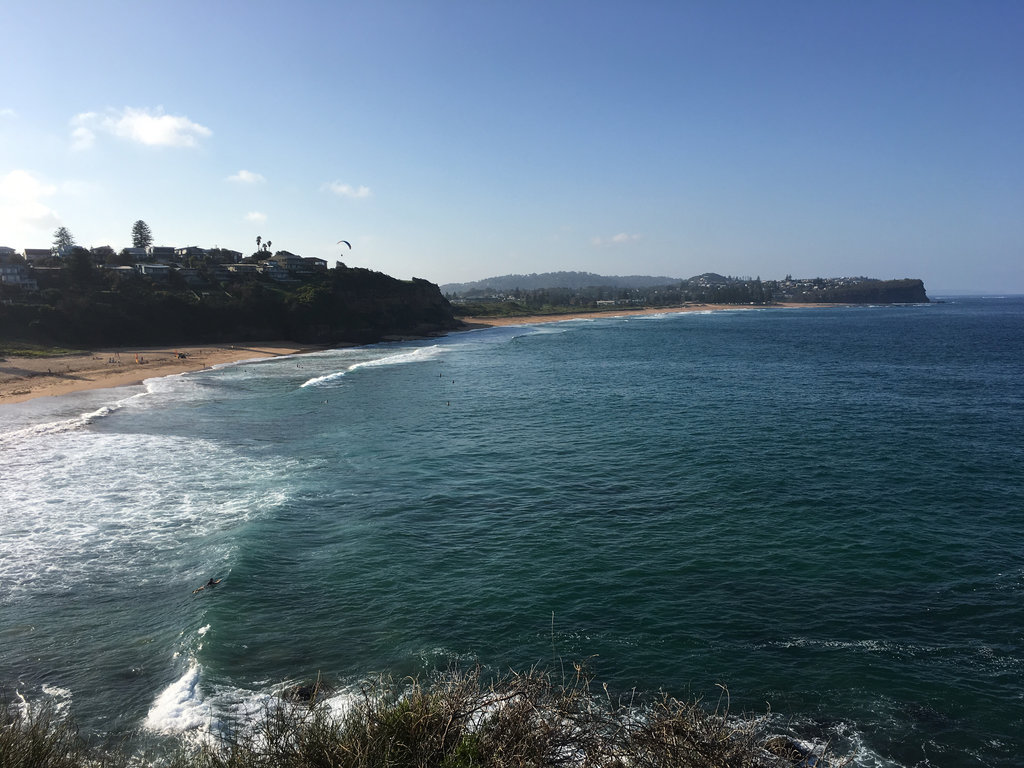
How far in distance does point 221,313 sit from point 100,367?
1137 inches

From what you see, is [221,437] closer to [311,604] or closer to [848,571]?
[311,604]

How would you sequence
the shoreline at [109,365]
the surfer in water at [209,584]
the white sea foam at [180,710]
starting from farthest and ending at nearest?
the shoreline at [109,365] → the surfer in water at [209,584] → the white sea foam at [180,710]

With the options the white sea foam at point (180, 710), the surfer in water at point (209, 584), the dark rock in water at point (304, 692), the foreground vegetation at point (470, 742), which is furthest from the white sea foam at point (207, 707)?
the surfer in water at point (209, 584)

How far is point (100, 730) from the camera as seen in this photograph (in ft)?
39.5

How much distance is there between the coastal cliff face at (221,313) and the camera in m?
73.8

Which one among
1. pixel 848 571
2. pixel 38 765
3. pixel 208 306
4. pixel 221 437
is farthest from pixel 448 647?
pixel 208 306

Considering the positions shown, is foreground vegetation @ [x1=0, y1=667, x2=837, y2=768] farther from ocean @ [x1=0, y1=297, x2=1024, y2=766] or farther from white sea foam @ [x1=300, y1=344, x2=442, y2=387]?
white sea foam @ [x1=300, y1=344, x2=442, y2=387]

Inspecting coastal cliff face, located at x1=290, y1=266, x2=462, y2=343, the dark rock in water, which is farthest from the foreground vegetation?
coastal cliff face, located at x1=290, y1=266, x2=462, y2=343

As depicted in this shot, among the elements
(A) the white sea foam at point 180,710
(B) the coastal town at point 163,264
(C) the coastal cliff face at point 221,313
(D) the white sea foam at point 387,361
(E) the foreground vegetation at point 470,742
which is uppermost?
(B) the coastal town at point 163,264

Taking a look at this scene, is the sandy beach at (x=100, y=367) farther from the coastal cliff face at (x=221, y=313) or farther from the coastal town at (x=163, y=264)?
the coastal town at (x=163, y=264)

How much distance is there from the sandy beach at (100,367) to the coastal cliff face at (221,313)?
482cm

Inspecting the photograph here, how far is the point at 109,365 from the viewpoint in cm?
6297

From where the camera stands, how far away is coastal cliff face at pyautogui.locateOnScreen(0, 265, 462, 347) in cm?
7375

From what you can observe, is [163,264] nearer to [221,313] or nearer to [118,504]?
[221,313]
